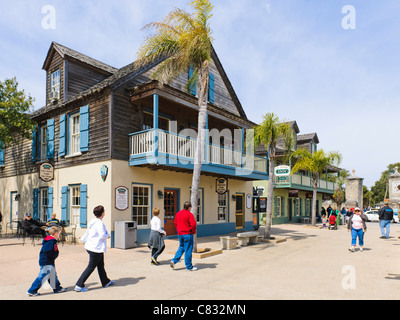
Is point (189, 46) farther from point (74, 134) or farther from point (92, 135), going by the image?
point (74, 134)

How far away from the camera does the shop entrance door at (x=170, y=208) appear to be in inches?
565

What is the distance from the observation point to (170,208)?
14602mm

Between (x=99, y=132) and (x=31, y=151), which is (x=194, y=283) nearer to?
(x=99, y=132)

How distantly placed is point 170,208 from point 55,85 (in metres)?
7.93

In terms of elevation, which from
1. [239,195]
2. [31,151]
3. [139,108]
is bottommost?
[239,195]

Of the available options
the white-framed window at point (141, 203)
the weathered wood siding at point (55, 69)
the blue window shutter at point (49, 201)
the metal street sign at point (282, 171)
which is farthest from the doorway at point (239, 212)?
the weathered wood siding at point (55, 69)

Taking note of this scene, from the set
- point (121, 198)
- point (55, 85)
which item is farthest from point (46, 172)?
point (55, 85)

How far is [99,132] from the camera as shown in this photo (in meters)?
12.8

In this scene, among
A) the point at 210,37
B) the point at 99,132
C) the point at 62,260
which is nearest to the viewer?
the point at 62,260

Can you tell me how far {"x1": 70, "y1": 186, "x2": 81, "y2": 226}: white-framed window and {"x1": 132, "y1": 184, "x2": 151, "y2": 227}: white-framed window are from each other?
2.41 meters

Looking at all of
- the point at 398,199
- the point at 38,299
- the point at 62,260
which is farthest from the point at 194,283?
the point at 398,199

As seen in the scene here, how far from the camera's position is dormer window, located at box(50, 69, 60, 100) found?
1539cm
